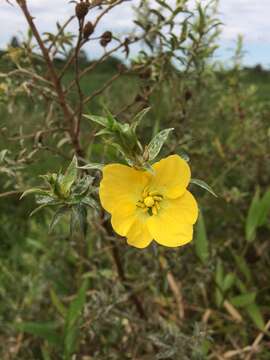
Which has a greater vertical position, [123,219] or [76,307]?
[123,219]

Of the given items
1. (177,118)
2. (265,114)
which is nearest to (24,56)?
(177,118)

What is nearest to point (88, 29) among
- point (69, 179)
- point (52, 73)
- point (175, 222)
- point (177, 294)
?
point (52, 73)

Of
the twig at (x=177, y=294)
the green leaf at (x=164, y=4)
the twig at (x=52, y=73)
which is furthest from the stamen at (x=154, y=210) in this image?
the twig at (x=177, y=294)

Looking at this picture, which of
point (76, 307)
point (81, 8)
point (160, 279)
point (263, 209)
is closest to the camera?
point (81, 8)

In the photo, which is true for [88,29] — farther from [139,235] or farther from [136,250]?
[136,250]

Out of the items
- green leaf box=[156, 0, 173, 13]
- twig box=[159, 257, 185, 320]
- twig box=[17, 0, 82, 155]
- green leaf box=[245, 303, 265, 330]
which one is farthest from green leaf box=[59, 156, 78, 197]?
green leaf box=[245, 303, 265, 330]

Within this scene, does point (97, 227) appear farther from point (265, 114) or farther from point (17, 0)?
point (265, 114)

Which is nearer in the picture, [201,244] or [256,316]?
[256,316]
